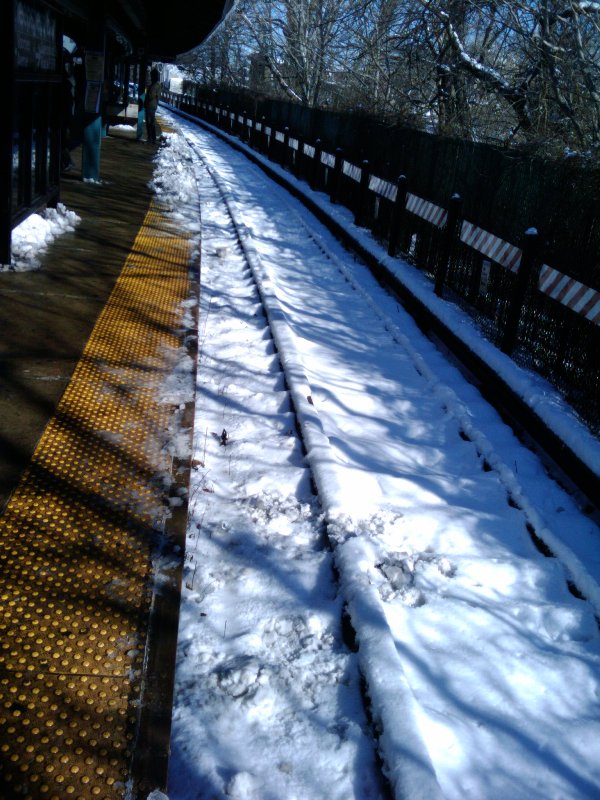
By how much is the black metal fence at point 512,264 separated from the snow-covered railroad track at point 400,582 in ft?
2.99

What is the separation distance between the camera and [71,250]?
28.5 ft

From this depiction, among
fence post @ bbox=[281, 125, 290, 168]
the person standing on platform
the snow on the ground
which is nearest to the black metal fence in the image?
the snow on the ground

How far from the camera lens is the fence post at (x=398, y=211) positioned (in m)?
11.2

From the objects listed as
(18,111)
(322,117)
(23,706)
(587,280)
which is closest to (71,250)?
(18,111)

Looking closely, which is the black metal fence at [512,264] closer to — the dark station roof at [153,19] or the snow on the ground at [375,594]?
the snow on the ground at [375,594]

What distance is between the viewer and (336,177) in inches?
651

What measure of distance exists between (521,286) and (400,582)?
4246 millimetres

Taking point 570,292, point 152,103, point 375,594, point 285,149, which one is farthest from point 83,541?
point 285,149

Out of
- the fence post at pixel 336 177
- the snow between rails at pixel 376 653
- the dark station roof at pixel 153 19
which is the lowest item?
the snow between rails at pixel 376 653

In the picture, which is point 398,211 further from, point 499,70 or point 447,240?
point 499,70

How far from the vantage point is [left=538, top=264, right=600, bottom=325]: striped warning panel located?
5801 millimetres

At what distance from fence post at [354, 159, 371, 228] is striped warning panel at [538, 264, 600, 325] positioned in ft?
25.2

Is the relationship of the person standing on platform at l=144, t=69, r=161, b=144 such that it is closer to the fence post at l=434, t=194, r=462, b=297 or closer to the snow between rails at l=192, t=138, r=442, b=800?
the fence post at l=434, t=194, r=462, b=297

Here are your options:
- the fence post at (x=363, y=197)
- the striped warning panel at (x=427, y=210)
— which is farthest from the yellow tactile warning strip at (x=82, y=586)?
the fence post at (x=363, y=197)
